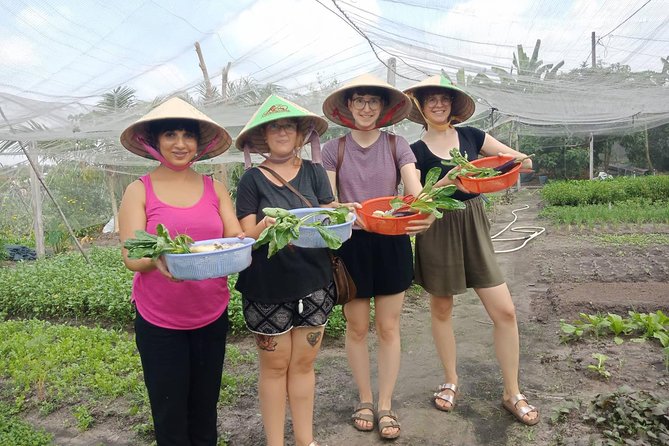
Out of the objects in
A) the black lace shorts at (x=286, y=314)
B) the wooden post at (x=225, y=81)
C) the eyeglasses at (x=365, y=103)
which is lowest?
the black lace shorts at (x=286, y=314)

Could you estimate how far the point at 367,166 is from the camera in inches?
87.4

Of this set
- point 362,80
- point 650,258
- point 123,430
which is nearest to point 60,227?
point 123,430

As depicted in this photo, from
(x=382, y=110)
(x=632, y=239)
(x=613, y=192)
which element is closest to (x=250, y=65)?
(x=382, y=110)

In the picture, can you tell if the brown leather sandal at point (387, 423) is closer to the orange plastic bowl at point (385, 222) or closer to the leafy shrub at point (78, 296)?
the orange plastic bowl at point (385, 222)

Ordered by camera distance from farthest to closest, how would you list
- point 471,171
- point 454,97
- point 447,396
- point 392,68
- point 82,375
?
point 392,68 → point 82,375 → point 447,396 → point 454,97 → point 471,171

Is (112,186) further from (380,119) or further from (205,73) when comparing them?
(380,119)

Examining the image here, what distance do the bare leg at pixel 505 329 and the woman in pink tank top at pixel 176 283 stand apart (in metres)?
1.29

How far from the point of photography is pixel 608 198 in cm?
1112

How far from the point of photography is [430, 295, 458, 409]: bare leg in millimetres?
2502

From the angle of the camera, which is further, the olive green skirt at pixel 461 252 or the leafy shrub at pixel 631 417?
the olive green skirt at pixel 461 252

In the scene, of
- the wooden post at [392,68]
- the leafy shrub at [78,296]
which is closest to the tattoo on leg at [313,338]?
the leafy shrub at [78,296]

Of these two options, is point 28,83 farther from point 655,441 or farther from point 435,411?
point 655,441

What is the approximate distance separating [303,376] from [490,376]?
4.75 ft

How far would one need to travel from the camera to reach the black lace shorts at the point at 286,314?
1.84m
